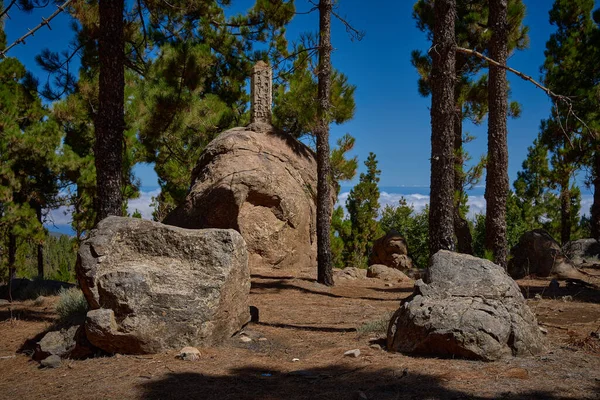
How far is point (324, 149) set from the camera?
10898mm

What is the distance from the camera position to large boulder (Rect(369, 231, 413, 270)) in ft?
51.0

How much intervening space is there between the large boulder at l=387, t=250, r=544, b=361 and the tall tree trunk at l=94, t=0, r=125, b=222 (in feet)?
14.9

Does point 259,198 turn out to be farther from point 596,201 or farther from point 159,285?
point 596,201

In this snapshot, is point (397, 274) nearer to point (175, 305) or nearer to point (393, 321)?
point (393, 321)

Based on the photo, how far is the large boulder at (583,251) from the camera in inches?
610

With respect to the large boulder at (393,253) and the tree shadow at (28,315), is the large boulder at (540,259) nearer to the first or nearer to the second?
the large boulder at (393,253)

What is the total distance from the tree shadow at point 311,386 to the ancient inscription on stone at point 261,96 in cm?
1084

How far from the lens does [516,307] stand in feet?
17.7

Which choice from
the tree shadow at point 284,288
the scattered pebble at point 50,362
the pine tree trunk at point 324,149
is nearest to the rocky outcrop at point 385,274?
the pine tree trunk at point 324,149

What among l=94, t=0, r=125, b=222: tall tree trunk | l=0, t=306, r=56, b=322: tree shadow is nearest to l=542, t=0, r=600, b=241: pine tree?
l=94, t=0, r=125, b=222: tall tree trunk

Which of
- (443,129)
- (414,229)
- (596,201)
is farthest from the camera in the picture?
(414,229)

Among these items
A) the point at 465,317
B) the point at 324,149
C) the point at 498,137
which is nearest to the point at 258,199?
the point at 324,149

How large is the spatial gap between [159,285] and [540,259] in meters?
10.8

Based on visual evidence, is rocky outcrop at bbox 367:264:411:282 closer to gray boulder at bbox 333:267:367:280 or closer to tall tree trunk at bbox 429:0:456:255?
gray boulder at bbox 333:267:367:280
